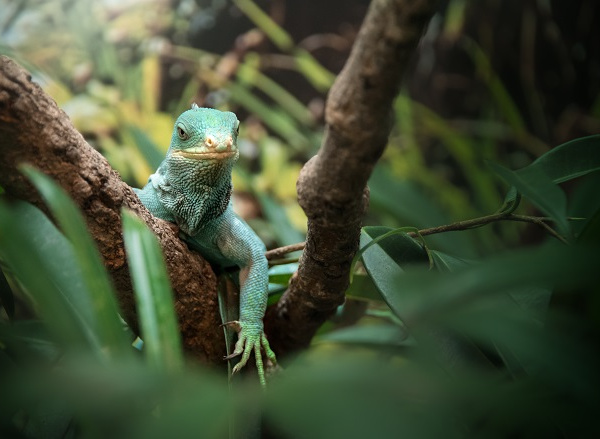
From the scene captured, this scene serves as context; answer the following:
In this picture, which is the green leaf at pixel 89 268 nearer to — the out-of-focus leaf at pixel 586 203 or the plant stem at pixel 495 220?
the plant stem at pixel 495 220

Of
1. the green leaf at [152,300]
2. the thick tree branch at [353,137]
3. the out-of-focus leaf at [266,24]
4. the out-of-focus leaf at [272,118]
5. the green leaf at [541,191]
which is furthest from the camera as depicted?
the out-of-focus leaf at [266,24]

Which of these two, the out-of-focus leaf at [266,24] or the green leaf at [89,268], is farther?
the out-of-focus leaf at [266,24]

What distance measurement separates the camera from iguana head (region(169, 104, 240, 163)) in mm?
1681

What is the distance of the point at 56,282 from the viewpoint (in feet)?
3.34

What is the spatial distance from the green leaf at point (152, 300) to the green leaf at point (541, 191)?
0.75m

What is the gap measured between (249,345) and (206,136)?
2.16 ft

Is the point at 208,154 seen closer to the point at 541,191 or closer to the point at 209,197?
the point at 209,197

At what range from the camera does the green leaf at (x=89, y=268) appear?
94cm

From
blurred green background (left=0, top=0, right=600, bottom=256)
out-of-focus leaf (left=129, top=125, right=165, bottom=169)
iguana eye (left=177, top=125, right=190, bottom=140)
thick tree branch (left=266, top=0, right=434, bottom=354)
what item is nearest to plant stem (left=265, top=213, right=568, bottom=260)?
thick tree branch (left=266, top=0, right=434, bottom=354)

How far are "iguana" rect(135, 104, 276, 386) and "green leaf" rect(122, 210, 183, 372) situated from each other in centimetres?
56

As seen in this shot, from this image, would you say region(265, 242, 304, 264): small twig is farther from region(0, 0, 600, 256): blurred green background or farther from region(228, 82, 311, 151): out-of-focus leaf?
region(228, 82, 311, 151): out-of-focus leaf

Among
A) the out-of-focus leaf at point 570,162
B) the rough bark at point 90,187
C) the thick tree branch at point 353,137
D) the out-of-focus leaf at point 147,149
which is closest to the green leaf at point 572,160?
the out-of-focus leaf at point 570,162

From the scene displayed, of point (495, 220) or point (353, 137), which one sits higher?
point (353, 137)

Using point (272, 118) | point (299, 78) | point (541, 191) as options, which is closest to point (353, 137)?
point (541, 191)
